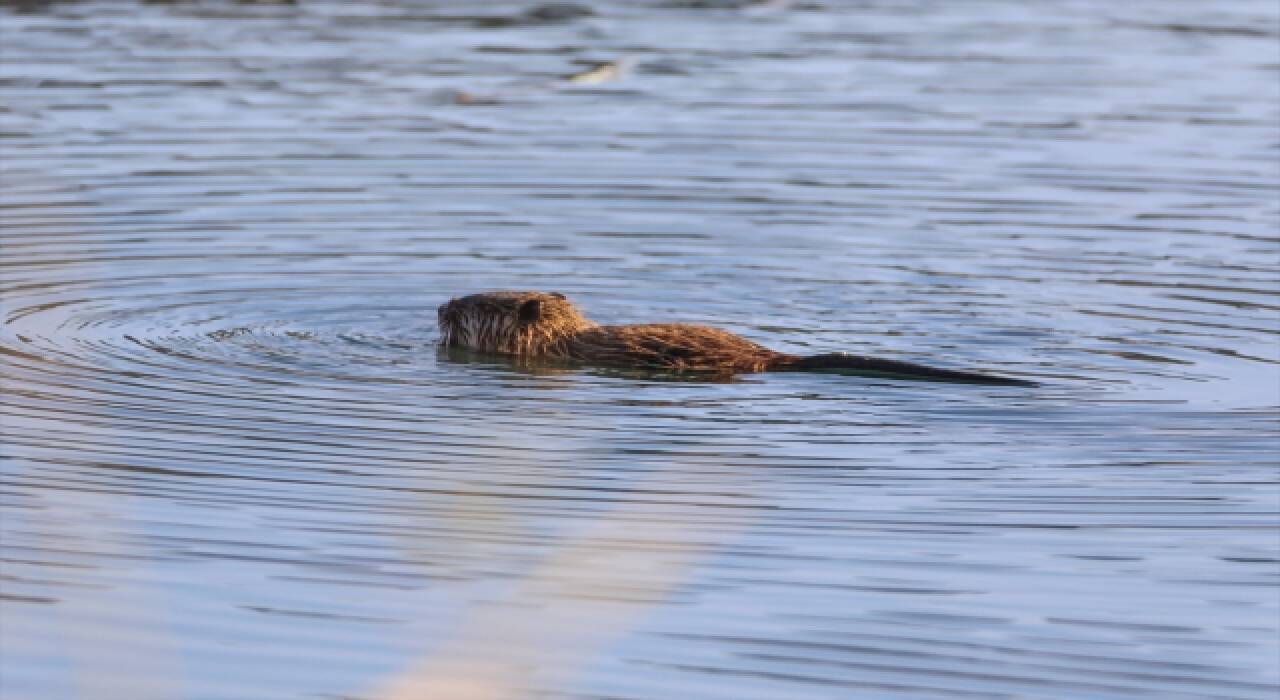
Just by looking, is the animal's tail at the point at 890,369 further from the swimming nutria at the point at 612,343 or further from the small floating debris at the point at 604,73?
the small floating debris at the point at 604,73

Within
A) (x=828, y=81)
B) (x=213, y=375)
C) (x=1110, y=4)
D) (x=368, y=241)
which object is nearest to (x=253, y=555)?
(x=213, y=375)

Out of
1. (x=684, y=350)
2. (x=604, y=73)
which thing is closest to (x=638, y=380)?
(x=684, y=350)

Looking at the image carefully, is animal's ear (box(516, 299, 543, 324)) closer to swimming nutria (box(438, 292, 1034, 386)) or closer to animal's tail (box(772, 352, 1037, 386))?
swimming nutria (box(438, 292, 1034, 386))

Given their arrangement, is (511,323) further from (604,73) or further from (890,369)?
(604,73)

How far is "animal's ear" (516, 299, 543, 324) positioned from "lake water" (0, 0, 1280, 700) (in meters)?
0.50

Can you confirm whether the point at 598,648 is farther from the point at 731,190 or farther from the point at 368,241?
the point at 731,190

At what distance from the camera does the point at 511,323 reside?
1062cm

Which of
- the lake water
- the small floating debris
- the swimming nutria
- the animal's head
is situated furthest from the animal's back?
the small floating debris

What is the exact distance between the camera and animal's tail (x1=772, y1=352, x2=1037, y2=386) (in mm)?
9719

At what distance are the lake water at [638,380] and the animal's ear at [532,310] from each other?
0.50m

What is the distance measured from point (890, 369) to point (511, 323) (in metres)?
1.83

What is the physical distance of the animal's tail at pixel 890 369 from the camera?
9719 millimetres

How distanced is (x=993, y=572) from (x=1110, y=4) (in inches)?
678

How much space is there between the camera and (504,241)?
13.3 meters
